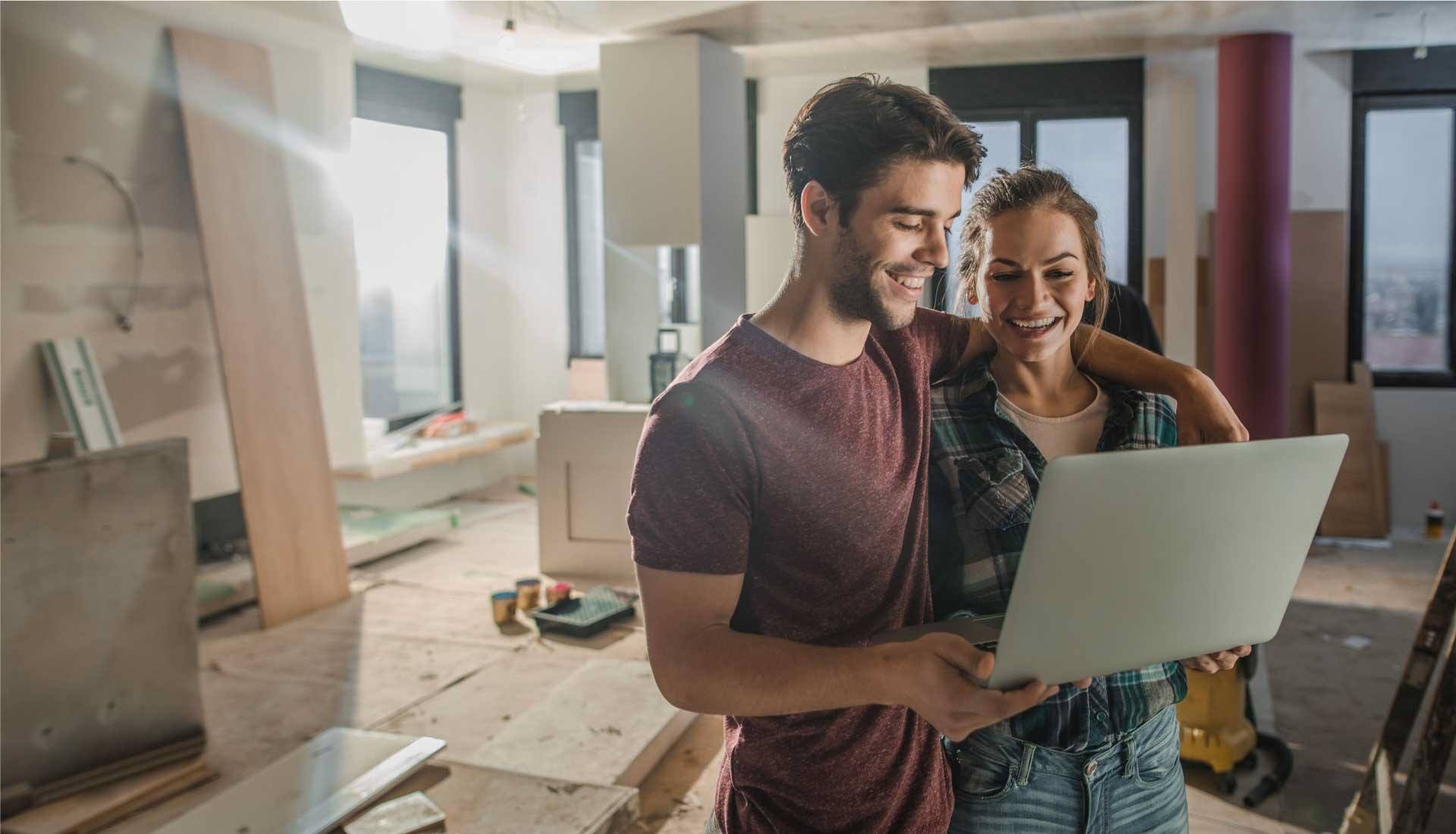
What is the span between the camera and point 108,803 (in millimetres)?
2730

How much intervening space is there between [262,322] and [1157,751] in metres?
4.13

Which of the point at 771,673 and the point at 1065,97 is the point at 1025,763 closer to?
the point at 771,673

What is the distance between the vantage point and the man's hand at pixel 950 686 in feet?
3.03

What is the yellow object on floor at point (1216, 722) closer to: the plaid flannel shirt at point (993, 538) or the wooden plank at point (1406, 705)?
the wooden plank at point (1406, 705)

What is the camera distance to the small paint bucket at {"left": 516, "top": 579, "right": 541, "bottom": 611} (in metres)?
4.25

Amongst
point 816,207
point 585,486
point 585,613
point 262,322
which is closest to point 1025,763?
point 816,207

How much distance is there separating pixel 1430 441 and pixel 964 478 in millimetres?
5692

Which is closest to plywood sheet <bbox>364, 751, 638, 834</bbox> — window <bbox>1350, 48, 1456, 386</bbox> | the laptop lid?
the laptop lid

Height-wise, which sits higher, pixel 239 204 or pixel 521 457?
pixel 239 204

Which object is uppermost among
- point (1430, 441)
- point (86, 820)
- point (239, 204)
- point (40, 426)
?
point (239, 204)

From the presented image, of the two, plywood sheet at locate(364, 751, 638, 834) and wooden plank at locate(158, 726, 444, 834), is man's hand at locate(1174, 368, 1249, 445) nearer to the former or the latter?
plywood sheet at locate(364, 751, 638, 834)

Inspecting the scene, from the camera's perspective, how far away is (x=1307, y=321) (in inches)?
227

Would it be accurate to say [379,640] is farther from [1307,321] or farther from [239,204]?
[1307,321]

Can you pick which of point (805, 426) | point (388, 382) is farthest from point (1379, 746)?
point (388, 382)
